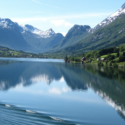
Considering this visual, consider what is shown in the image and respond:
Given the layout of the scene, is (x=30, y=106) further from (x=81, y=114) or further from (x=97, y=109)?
(x=97, y=109)

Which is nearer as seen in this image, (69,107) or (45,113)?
(45,113)

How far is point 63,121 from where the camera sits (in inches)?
963

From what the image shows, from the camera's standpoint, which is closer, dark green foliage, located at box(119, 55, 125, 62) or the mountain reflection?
the mountain reflection

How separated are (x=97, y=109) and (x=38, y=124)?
43.0 ft

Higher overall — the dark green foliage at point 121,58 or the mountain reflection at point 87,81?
the dark green foliage at point 121,58

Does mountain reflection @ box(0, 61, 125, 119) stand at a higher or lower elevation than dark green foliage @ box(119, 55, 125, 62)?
lower

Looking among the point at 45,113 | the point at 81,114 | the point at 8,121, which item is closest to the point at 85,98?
the point at 81,114

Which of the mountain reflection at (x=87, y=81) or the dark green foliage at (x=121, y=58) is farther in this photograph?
the dark green foliage at (x=121, y=58)

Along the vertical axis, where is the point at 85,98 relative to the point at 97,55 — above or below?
below

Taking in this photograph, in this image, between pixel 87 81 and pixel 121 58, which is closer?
pixel 87 81

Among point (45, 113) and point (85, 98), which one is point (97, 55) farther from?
point (45, 113)

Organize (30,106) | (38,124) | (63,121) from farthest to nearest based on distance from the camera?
(30,106) → (63,121) → (38,124)

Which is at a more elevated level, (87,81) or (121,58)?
(121,58)

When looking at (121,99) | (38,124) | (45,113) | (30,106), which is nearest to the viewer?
(38,124)
